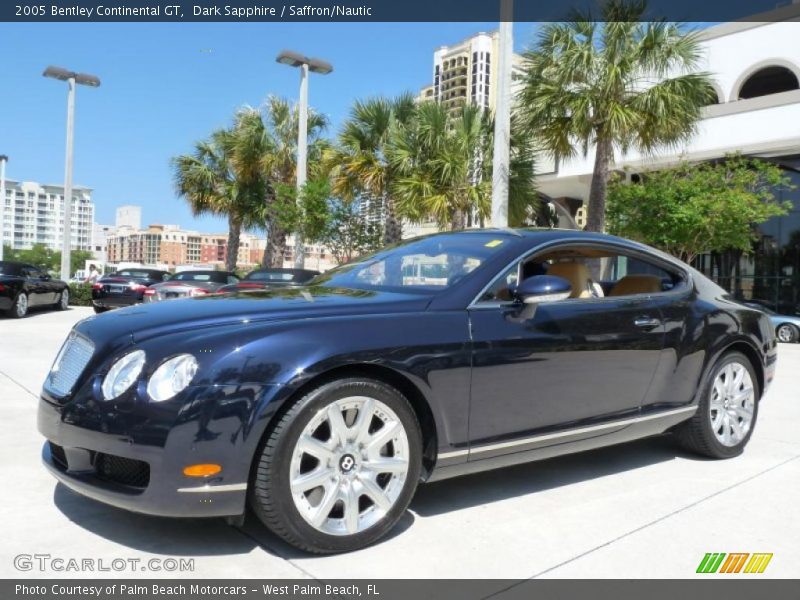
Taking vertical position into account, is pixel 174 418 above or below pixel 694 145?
below

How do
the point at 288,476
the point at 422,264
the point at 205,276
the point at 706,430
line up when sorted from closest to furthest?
1. the point at 288,476
2. the point at 422,264
3. the point at 706,430
4. the point at 205,276

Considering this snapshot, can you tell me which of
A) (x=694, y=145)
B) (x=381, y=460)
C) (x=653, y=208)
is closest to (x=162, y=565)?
(x=381, y=460)

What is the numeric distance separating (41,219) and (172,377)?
143 metres

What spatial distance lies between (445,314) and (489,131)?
46.2 ft

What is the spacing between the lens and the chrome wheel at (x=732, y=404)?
14.8ft

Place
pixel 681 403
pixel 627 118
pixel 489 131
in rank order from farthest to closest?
pixel 489 131 → pixel 627 118 → pixel 681 403

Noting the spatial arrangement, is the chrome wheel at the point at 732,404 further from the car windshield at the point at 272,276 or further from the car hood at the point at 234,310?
the car windshield at the point at 272,276

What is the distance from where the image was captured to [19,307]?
15.4 metres

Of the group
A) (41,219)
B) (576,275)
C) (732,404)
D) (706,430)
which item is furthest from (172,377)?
(41,219)

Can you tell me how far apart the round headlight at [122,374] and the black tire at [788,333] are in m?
18.1

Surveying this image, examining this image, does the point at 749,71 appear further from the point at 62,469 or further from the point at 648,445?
the point at 62,469

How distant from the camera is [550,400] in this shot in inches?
139

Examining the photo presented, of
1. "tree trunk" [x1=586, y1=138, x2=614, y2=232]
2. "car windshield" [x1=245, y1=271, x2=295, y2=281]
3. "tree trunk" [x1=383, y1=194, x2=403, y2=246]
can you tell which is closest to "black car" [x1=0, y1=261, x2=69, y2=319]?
"car windshield" [x1=245, y1=271, x2=295, y2=281]

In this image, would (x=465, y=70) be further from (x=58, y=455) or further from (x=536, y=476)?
(x=58, y=455)
